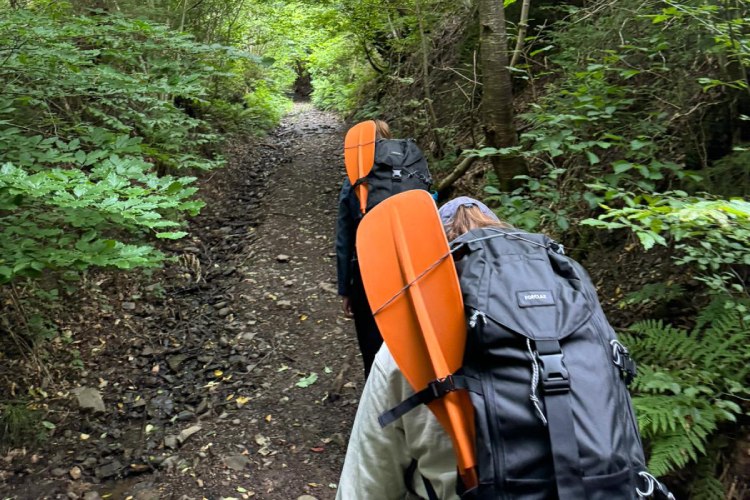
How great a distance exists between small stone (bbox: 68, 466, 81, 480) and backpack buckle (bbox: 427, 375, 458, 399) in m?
3.97

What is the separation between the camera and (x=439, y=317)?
4.25ft

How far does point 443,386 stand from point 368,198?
232cm

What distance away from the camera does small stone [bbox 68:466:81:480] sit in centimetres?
389

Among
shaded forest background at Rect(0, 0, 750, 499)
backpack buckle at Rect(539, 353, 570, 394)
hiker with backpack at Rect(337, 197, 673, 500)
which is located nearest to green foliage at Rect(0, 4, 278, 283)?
shaded forest background at Rect(0, 0, 750, 499)

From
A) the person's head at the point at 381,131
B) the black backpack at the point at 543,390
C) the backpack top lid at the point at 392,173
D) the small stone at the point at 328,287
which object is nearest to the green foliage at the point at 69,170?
the backpack top lid at the point at 392,173

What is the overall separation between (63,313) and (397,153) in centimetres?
449

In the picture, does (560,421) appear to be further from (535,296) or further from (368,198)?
(368,198)

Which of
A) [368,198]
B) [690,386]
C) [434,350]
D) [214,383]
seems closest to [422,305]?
[434,350]

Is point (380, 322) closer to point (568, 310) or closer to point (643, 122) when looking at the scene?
point (568, 310)

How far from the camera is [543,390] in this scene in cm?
114

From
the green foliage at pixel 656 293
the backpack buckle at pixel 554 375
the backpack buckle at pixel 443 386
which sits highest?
the backpack buckle at pixel 554 375

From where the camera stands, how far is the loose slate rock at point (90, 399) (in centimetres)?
462

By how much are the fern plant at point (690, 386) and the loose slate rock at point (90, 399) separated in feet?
15.2

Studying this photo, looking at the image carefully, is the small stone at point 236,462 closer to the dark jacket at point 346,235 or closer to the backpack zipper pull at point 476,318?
the dark jacket at point 346,235
